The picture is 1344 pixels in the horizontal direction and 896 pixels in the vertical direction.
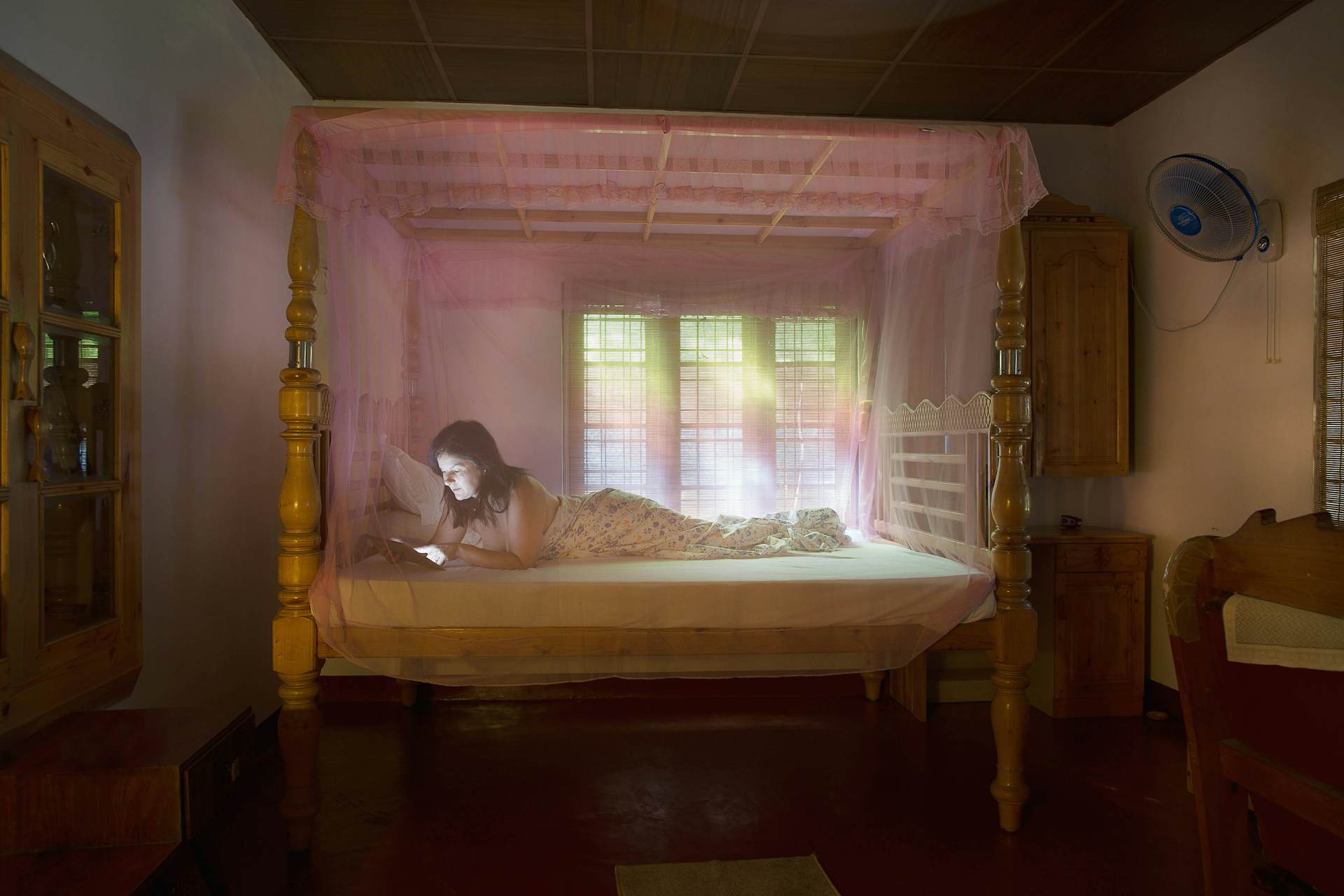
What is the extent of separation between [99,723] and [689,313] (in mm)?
2507

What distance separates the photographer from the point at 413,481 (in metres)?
2.81

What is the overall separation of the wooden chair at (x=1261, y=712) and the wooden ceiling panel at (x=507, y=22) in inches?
114

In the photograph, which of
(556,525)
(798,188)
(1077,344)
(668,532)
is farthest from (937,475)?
(556,525)

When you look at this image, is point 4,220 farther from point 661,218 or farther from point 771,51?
point 771,51

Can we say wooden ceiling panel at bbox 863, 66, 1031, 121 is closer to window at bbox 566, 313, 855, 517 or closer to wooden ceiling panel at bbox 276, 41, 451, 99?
window at bbox 566, 313, 855, 517

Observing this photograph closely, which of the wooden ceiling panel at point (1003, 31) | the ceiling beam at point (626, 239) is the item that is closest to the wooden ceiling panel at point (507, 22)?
the ceiling beam at point (626, 239)

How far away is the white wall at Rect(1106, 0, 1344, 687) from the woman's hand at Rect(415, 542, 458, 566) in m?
3.19

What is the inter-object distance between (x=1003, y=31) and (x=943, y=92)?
603 millimetres

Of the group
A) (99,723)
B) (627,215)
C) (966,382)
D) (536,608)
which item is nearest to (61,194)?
(99,723)

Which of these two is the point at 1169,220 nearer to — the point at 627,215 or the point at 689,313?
the point at 689,313

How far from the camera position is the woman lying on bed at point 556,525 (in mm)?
2779

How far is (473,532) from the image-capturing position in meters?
2.78

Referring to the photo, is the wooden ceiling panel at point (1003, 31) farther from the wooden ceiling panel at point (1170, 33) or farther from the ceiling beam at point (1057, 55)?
the wooden ceiling panel at point (1170, 33)

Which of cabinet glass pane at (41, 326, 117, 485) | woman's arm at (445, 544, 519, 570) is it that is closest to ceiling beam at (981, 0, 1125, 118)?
woman's arm at (445, 544, 519, 570)
